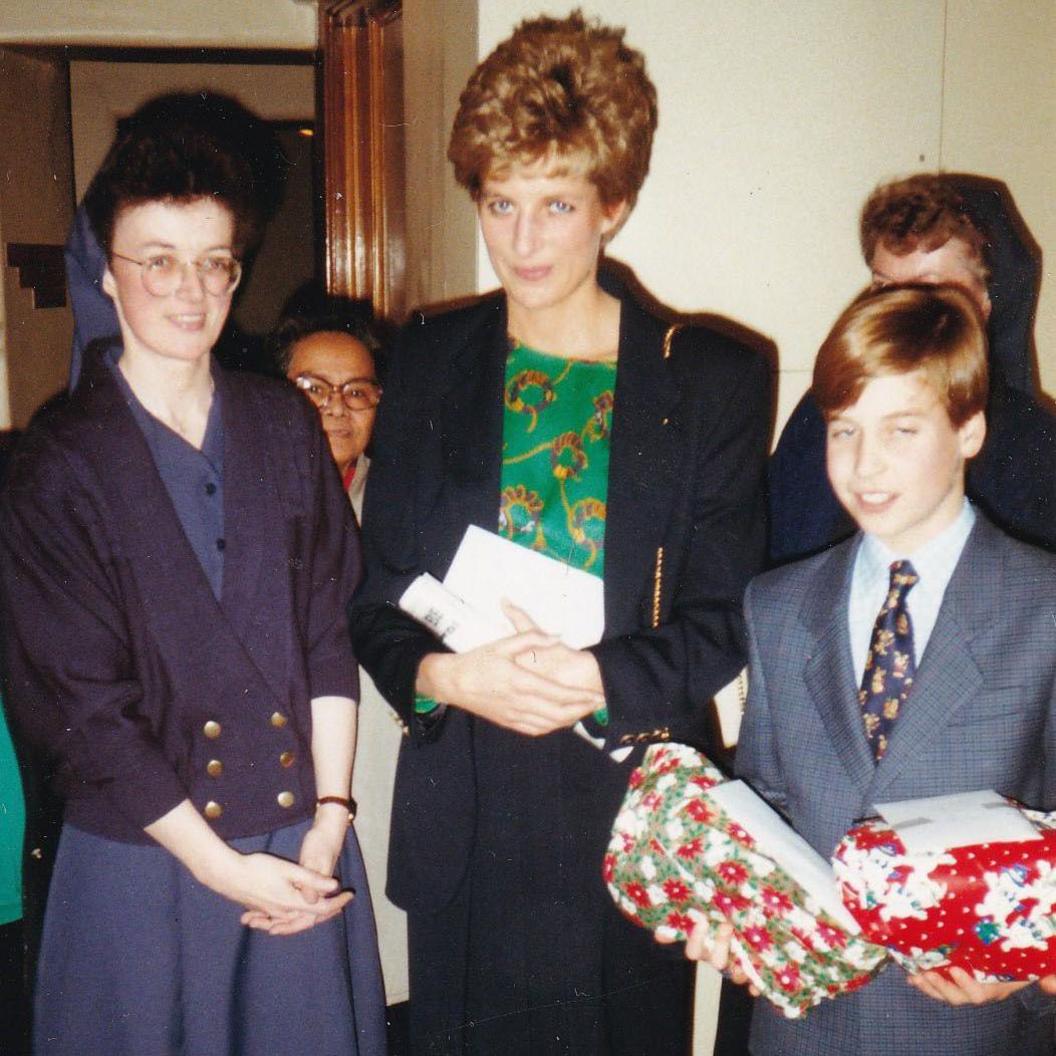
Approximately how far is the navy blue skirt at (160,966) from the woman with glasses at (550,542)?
0.72 ft

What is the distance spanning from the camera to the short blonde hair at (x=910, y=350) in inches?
59.2

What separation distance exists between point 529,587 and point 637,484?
224 millimetres

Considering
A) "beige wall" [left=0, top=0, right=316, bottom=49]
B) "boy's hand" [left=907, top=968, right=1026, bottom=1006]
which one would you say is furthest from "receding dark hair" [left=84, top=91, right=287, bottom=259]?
"beige wall" [left=0, top=0, right=316, bottom=49]

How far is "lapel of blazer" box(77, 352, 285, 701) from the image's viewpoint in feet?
4.97

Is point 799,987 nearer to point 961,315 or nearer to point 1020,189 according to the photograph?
point 961,315

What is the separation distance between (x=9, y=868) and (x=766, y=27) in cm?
261

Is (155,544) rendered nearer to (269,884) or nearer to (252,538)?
(252,538)

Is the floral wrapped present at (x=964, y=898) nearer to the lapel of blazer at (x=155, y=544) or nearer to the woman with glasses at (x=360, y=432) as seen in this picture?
the lapel of blazer at (x=155, y=544)

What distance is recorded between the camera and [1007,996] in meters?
1.51

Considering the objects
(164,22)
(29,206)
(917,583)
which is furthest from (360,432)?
(29,206)

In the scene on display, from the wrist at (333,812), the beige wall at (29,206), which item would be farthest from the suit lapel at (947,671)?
the beige wall at (29,206)

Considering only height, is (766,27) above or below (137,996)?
above

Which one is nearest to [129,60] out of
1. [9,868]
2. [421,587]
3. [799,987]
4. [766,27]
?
[766,27]

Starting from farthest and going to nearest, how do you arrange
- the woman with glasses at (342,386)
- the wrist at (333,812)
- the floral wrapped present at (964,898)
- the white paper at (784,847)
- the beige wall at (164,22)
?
the beige wall at (164,22) → the woman with glasses at (342,386) → the wrist at (333,812) → the white paper at (784,847) → the floral wrapped present at (964,898)
